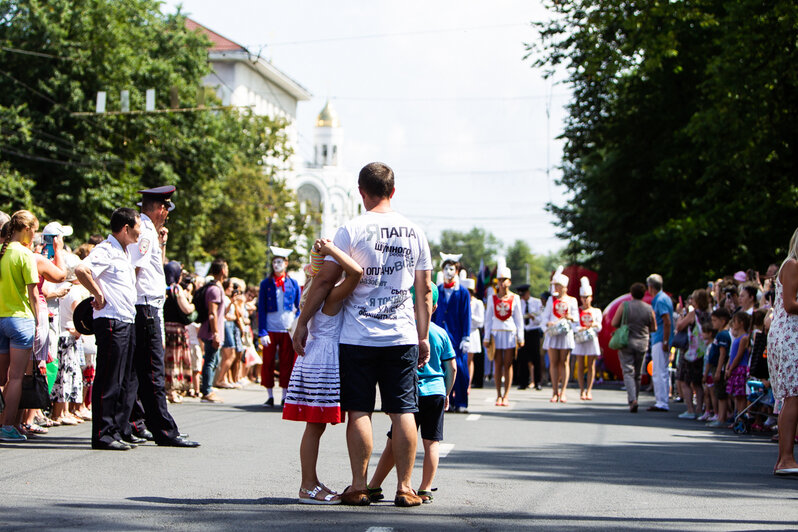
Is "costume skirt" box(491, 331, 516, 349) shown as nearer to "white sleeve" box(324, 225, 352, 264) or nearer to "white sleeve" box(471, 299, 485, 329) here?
"white sleeve" box(471, 299, 485, 329)

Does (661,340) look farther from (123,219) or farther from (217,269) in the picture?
(123,219)

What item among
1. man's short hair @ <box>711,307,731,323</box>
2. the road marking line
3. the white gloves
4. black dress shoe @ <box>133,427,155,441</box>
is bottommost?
the road marking line

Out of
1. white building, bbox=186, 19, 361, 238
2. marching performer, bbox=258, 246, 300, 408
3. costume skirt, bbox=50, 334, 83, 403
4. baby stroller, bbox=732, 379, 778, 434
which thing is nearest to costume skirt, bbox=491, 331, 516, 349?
marching performer, bbox=258, 246, 300, 408

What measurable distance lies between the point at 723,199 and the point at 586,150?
328 inches

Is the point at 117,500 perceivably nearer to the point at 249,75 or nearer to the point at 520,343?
the point at 520,343

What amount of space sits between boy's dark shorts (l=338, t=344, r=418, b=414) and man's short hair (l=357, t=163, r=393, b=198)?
93cm

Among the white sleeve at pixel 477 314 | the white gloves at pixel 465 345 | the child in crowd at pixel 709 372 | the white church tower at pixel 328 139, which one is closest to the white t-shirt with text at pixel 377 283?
the white gloves at pixel 465 345

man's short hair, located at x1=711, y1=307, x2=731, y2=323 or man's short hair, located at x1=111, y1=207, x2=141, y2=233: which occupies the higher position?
man's short hair, located at x1=111, y1=207, x2=141, y2=233

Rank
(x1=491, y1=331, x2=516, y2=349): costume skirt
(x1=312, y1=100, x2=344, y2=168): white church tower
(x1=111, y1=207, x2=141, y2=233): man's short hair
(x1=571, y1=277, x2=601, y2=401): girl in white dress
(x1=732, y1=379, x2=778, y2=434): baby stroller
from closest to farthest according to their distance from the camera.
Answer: (x1=111, y1=207, x2=141, y2=233): man's short hair < (x1=732, y1=379, x2=778, y2=434): baby stroller < (x1=491, y1=331, x2=516, y2=349): costume skirt < (x1=571, y1=277, x2=601, y2=401): girl in white dress < (x1=312, y1=100, x2=344, y2=168): white church tower

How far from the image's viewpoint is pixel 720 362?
638 inches

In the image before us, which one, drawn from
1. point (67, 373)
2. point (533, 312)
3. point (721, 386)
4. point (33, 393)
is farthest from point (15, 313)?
point (533, 312)

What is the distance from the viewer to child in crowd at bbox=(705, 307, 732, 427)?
1622cm

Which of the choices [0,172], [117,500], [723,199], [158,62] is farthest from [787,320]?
[158,62]

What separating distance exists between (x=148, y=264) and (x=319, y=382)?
4.02 meters
